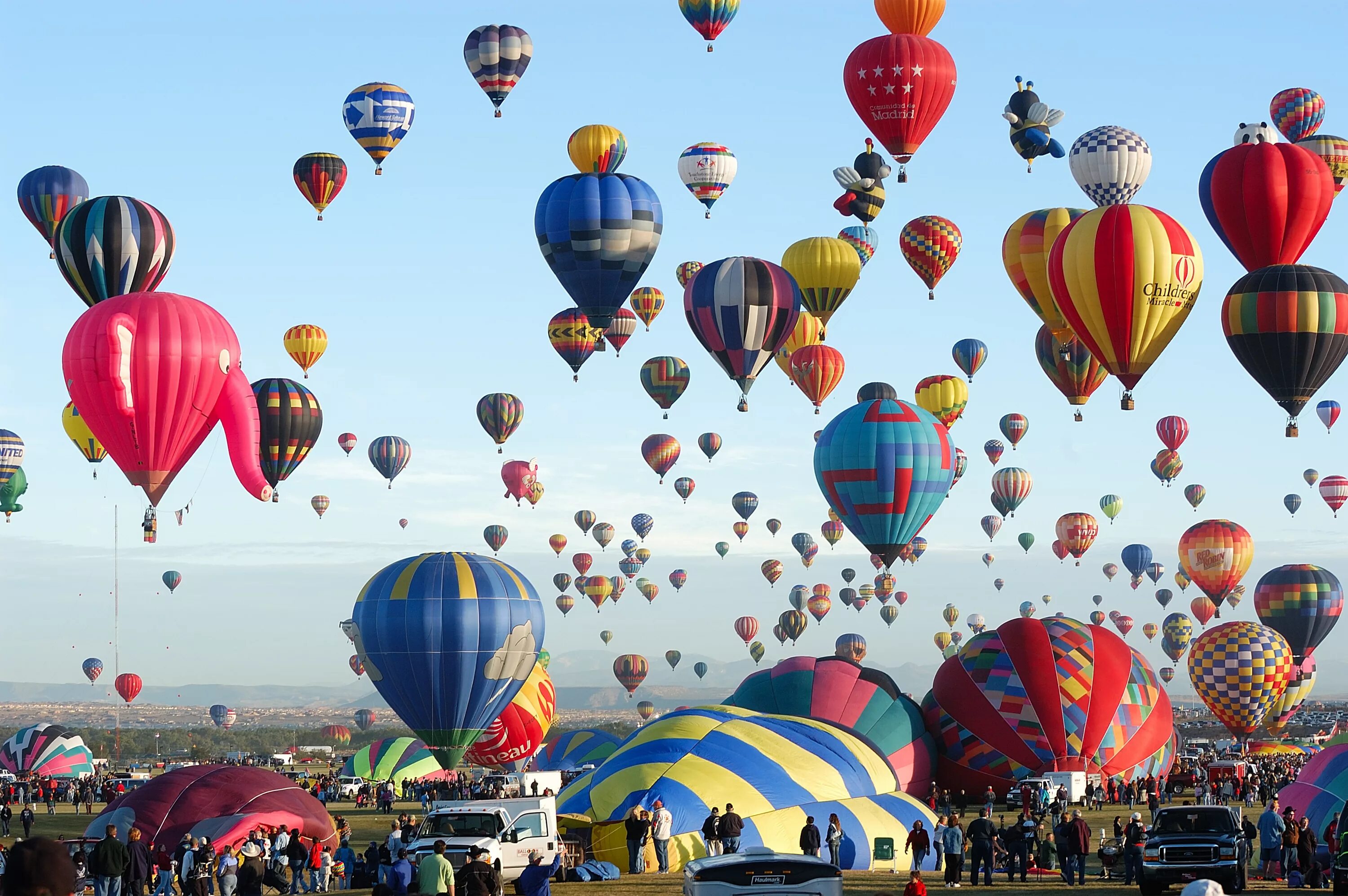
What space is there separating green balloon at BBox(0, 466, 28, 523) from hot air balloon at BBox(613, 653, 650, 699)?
3181 centimetres

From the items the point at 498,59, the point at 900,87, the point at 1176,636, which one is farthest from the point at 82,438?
the point at 1176,636

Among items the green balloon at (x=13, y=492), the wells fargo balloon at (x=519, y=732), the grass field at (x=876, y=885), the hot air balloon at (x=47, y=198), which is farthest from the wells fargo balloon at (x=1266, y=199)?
the green balloon at (x=13, y=492)

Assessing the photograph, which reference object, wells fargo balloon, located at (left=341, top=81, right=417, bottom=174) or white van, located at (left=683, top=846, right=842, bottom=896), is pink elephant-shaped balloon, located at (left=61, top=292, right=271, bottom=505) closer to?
wells fargo balloon, located at (left=341, top=81, right=417, bottom=174)

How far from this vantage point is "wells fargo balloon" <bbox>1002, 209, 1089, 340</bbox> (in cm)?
4762

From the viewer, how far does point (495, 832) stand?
874 inches

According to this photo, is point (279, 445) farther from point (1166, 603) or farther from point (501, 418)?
point (1166, 603)

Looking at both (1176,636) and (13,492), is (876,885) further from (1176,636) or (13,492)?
(1176,636)

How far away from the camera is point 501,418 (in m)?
68.6

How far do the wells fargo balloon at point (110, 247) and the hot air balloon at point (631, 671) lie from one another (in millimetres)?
49624

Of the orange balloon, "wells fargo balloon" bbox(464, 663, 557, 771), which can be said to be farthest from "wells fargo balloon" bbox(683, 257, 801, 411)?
"wells fargo balloon" bbox(464, 663, 557, 771)

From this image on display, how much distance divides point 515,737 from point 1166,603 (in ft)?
239

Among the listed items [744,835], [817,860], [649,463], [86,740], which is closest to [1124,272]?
[744,835]

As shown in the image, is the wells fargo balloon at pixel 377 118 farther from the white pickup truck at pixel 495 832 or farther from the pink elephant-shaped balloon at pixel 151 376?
the white pickup truck at pixel 495 832

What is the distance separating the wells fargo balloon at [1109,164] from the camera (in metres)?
48.6
